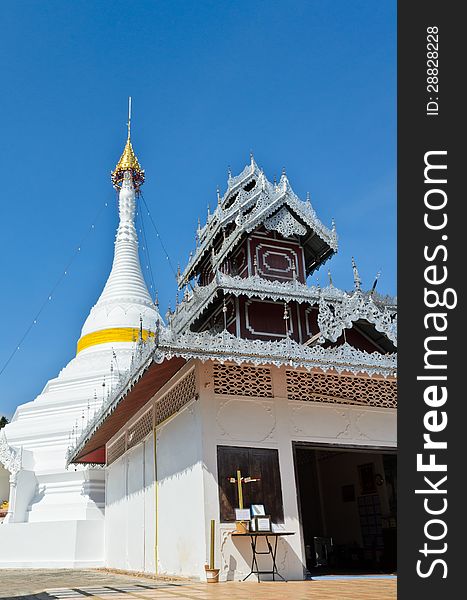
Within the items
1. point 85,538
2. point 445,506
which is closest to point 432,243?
point 445,506

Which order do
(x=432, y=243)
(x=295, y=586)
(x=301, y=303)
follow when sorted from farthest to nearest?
1. (x=301, y=303)
2. (x=295, y=586)
3. (x=432, y=243)

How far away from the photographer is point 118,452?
15695mm

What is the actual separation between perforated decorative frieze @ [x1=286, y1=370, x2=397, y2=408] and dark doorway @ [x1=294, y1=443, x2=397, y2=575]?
2.96 metres

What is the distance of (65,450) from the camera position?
59.8 feet

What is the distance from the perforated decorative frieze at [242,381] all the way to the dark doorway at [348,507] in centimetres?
414

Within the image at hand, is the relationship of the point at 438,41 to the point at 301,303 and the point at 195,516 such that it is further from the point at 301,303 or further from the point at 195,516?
the point at 301,303

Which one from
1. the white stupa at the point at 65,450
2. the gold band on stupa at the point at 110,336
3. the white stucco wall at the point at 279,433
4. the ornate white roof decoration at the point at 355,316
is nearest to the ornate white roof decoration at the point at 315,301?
the ornate white roof decoration at the point at 355,316

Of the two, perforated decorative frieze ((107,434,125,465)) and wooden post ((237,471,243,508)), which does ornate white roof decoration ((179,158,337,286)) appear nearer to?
perforated decorative frieze ((107,434,125,465))

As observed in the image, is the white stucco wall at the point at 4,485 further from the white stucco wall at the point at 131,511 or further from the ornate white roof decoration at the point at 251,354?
the ornate white roof decoration at the point at 251,354

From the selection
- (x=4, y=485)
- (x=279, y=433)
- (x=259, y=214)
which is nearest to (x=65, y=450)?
(x=4, y=485)

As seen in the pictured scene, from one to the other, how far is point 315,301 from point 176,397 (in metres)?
4.28

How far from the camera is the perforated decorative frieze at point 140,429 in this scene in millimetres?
12810

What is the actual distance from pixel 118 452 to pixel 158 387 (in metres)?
4.72

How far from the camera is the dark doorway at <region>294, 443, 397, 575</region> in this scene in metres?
14.8
